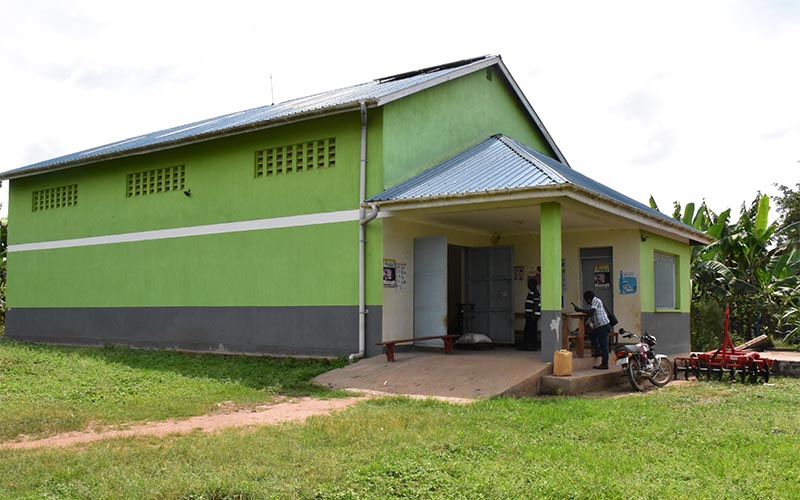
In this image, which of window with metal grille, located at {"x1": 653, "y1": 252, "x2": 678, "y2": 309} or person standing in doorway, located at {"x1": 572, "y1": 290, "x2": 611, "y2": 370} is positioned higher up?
window with metal grille, located at {"x1": 653, "y1": 252, "x2": 678, "y2": 309}

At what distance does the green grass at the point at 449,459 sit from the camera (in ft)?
18.2

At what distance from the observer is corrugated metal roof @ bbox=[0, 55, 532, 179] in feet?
48.1

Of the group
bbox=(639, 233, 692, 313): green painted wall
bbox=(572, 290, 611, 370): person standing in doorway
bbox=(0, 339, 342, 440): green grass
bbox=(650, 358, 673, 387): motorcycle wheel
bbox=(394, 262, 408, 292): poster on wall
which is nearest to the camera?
bbox=(0, 339, 342, 440): green grass

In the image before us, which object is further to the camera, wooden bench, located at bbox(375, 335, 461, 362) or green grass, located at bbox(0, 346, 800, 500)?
wooden bench, located at bbox(375, 335, 461, 362)

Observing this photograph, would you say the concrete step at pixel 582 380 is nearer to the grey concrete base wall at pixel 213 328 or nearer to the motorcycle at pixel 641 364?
the motorcycle at pixel 641 364

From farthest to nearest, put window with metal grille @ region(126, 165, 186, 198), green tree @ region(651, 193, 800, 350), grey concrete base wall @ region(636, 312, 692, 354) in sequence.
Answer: green tree @ region(651, 193, 800, 350) < window with metal grille @ region(126, 165, 186, 198) < grey concrete base wall @ region(636, 312, 692, 354)

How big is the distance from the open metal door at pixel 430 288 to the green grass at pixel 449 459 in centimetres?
577

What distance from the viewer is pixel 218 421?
359 inches

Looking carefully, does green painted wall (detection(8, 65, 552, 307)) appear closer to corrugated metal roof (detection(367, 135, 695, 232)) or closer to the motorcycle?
corrugated metal roof (detection(367, 135, 695, 232))

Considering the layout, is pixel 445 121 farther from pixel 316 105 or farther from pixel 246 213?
pixel 246 213

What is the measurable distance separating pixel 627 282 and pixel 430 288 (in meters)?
4.39

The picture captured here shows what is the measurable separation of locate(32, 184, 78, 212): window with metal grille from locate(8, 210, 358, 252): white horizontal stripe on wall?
1029 mm

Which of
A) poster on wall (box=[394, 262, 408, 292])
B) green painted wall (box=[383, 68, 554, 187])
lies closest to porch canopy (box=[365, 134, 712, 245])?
green painted wall (box=[383, 68, 554, 187])

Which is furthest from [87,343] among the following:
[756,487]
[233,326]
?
[756,487]
